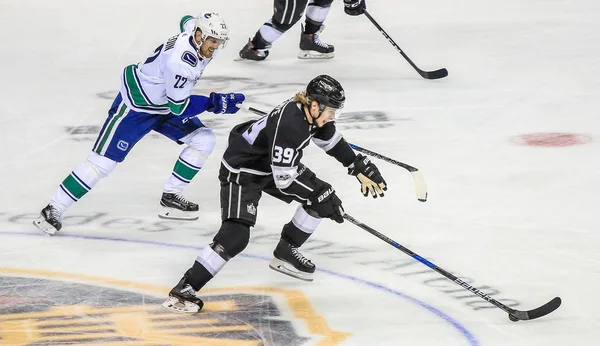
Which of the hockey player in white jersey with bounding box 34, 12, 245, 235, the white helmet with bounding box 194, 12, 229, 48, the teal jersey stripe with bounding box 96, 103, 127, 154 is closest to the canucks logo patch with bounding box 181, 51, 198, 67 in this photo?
the hockey player in white jersey with bounding box 34, 12, 245, 235

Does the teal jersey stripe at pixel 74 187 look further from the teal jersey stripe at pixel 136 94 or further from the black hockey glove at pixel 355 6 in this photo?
the black hockey glove at pixel 355 6

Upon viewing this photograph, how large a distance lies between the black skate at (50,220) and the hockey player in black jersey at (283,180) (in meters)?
1.02

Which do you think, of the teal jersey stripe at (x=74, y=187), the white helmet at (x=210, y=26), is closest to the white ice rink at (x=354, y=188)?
the teal jersey stripe at (x=74, y=187)

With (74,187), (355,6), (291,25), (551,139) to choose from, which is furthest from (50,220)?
(355,6)

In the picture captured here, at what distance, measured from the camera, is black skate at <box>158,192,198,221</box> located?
17.5 feet

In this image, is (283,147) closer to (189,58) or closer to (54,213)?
(189,58)

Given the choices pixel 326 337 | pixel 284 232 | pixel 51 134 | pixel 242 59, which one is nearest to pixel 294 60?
pixel 242 59

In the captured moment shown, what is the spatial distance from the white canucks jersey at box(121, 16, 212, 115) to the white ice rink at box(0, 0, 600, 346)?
0.57 metres

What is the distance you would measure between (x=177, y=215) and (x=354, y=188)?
34.8 inches

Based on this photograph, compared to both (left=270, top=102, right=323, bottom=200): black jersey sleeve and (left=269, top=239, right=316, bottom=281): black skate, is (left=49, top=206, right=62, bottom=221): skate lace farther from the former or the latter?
(left=270, top=102, right=323, bottom=200): black jersey sleeve

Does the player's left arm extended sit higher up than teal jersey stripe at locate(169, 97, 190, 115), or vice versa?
teal jersey stripe at locate(169, 97, 190, 115)

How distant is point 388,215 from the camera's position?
526cm

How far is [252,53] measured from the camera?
774 cm

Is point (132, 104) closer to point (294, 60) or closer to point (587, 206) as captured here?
point (587, 206)
